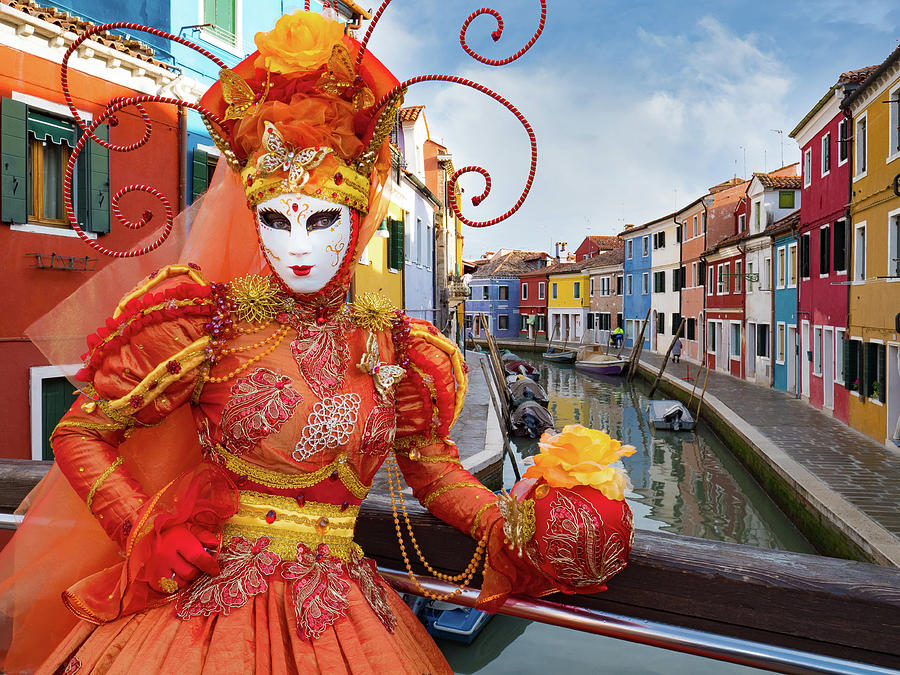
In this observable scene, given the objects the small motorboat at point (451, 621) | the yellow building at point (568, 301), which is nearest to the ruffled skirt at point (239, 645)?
the small motorboat at point (451, 621)

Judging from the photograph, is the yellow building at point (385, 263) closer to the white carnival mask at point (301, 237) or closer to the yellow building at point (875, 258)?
the yellow building at point (875, 258)

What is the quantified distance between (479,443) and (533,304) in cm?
4213

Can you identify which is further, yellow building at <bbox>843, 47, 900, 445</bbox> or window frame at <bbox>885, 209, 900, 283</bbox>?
window frame at <bbox>885, 209, 900, 283</bbox>

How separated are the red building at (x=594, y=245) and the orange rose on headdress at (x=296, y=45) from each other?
48606 millimetres

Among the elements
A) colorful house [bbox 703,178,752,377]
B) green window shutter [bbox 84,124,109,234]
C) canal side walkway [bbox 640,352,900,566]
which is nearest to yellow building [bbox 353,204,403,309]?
green window shutter [bbox 84,124,109,234]

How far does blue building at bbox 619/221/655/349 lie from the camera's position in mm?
37947

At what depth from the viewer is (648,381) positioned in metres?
27.4

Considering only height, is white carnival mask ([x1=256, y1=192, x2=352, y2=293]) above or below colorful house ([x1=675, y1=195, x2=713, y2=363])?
below

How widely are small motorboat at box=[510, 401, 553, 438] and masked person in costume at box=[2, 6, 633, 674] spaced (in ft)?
48.6

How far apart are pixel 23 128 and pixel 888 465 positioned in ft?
41.6

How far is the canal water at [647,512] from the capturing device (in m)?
6.07

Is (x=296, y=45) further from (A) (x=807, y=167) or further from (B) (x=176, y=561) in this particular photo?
(A) (x=807, y=167)

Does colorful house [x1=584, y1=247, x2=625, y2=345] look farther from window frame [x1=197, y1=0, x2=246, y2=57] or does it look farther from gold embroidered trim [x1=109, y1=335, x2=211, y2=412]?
gold embroidered trim [x1=109, y1=335, x2=211, y2=412]

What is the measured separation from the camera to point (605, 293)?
44.3m
